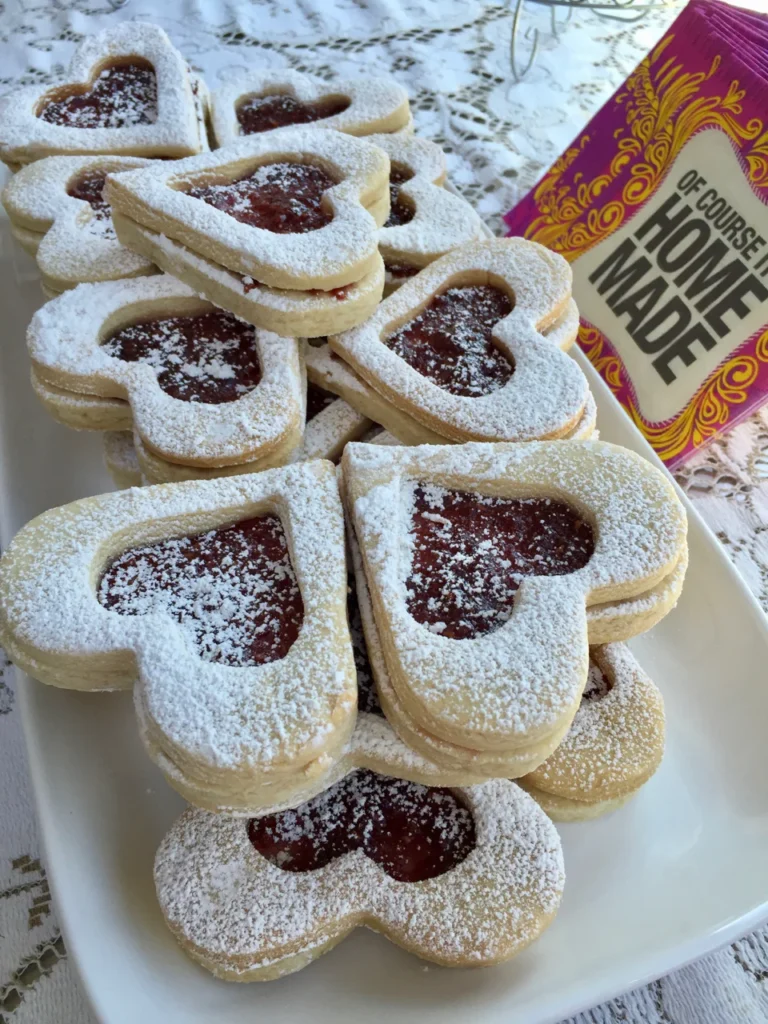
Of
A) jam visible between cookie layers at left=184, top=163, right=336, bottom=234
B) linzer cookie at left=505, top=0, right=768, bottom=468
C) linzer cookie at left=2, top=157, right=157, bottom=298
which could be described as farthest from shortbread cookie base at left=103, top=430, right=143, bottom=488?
linzer cookie at left=505, top=0, right=768, bottom=468

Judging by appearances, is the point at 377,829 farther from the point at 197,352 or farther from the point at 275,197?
the point at 275,197

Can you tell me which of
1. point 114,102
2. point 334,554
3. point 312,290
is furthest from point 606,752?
point 114,102

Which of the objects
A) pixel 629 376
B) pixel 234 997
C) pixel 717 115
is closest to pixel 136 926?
pixel 234 997

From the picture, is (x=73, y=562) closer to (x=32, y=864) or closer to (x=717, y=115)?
(x=32, y=864)

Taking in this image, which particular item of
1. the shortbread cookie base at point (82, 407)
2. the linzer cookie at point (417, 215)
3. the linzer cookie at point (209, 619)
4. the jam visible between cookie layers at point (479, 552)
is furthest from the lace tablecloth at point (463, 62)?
the shortbread cookie base at point (82, 407)

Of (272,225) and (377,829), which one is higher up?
(272,225)

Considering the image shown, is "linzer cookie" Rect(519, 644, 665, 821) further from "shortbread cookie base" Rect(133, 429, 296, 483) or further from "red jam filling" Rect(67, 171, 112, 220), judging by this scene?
"red jam filling" Rect(67, 171, 112, 220)
